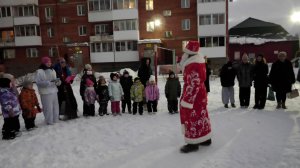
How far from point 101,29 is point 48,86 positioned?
2704cm

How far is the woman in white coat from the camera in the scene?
784cm

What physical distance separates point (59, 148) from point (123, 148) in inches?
55.7

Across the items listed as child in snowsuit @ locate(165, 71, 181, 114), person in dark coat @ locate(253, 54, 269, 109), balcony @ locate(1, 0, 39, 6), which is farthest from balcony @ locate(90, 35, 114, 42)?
person in dark coat @ locate(253, 54, 269, 109)

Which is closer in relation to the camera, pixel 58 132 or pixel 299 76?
pixel 58 132

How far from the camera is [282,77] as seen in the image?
350 inches

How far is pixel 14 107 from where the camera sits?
722 cm

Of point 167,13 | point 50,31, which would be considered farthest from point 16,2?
point 167,13

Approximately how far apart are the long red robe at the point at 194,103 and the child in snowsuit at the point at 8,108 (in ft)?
14.6

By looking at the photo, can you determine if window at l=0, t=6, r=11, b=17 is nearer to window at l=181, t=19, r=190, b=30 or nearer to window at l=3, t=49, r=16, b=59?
window at l=3, t=49, r=16, b=59

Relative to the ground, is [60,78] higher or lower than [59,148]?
higher

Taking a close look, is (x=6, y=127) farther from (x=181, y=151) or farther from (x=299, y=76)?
(x=299, y=76)

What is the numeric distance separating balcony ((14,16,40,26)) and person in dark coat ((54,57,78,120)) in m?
28.9

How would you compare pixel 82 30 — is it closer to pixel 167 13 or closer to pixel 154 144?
pixel 167 13

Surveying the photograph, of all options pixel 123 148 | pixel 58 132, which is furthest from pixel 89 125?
pixel 123 148
